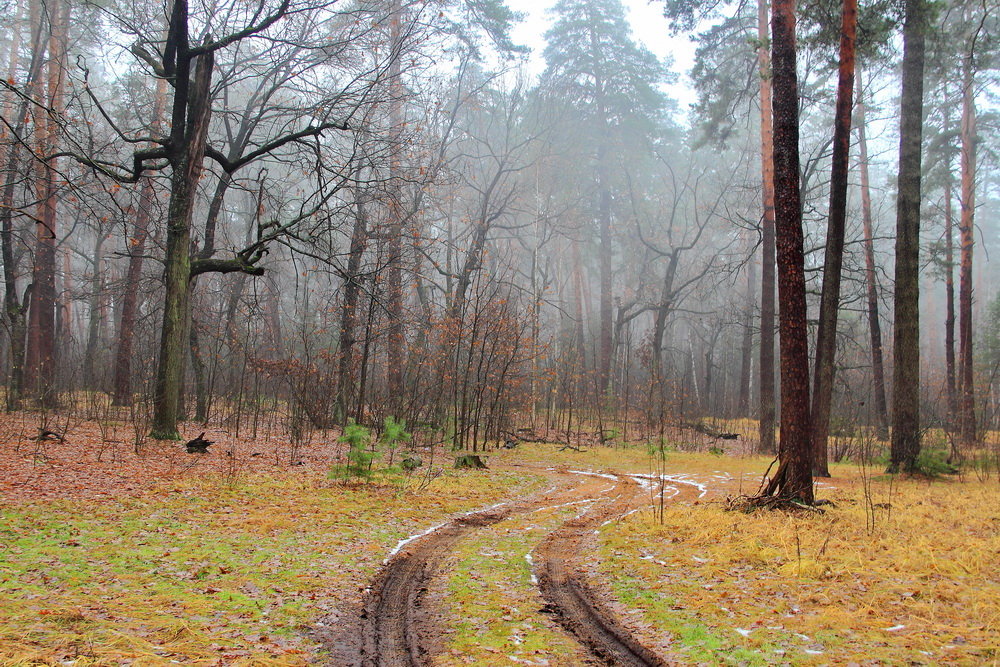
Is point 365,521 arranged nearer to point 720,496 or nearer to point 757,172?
point 720,496

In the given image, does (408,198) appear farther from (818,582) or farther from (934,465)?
(818,582)

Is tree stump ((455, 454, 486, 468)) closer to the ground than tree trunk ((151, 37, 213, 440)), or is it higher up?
closer to the ground

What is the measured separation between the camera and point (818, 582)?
4086mm

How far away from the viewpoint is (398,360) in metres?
14.3

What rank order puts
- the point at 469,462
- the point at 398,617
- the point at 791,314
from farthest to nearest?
1. the point at 469,462
2. the point at 791,314
3. the point at 398,617

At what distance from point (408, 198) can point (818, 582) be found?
15514 mm

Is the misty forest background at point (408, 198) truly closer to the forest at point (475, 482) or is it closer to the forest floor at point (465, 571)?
the forest at point (475, 482)

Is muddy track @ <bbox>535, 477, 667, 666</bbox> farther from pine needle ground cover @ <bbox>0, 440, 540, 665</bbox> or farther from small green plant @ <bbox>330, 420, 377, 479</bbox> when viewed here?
small green plant @ <bbox>330, 420, 377, 479</bbox>

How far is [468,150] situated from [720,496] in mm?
21781

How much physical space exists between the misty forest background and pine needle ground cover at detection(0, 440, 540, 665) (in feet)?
10.5

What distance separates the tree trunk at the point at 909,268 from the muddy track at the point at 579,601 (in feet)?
18.8

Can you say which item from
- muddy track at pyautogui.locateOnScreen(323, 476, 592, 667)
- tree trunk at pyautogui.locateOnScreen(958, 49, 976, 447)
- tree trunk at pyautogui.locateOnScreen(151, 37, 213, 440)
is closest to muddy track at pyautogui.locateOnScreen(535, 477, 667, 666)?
muddy track at pyautogui.locateOnScreen(323, 476, 592, 667)

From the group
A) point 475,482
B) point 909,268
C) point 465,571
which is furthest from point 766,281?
point 465,571

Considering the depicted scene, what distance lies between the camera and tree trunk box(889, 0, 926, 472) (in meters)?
9.27
